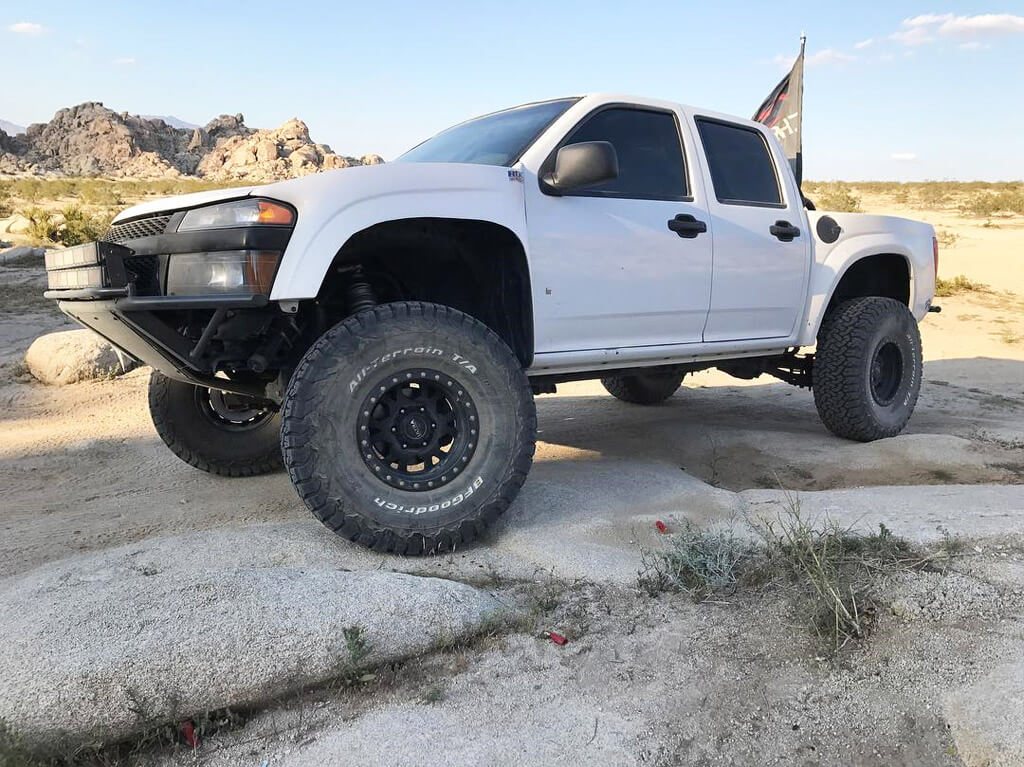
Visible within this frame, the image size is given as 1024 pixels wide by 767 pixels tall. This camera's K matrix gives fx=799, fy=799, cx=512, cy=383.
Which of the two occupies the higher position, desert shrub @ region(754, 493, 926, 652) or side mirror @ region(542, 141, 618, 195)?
side mirror @ region(542, 141, 618, 195)

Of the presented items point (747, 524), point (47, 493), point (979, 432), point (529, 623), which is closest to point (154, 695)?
point (529, 623)

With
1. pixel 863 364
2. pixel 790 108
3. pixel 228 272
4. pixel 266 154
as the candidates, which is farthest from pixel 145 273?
pixel 266 154

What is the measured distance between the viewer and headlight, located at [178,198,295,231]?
2.98 meters

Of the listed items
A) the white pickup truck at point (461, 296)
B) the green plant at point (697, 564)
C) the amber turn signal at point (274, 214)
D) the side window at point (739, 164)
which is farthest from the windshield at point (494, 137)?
the green plant at point (697, 564)

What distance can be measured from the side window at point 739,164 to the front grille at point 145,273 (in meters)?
2.92

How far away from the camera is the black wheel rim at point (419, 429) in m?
3.20

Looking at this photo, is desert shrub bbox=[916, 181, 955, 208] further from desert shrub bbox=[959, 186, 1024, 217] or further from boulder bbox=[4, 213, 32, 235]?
boulder bbox=[4, 213, 32, 235]

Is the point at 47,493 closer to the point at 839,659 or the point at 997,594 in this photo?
the point at 839,659

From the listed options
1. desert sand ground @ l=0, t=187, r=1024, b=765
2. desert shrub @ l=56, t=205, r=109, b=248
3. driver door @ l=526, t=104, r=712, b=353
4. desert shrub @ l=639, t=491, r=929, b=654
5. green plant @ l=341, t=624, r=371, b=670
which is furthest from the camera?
desert shrub @ l=56, t=205, r=109, b=248

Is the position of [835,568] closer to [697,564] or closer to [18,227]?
[697,564]

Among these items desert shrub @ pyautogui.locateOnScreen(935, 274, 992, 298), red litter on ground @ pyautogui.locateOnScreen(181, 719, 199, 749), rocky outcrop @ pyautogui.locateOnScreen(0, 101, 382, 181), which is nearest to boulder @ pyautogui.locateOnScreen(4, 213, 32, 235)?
desert shrub @ pyautogui.locateOnScreen(935, 274, 992, 298)

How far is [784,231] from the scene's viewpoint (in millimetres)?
4711

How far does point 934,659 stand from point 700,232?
8.21ft

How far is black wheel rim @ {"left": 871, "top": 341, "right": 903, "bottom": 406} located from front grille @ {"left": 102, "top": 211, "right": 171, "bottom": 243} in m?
4.46
